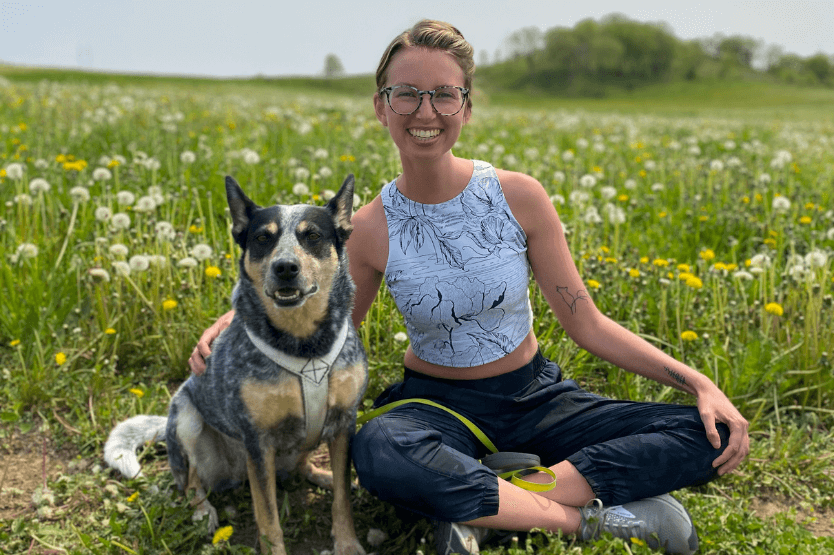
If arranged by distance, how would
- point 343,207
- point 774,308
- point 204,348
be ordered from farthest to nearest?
point 774,308 < point 204,348 < point 343,207

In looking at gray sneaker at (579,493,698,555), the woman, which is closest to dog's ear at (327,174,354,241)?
the woman

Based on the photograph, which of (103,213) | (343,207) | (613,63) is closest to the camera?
(343,207)

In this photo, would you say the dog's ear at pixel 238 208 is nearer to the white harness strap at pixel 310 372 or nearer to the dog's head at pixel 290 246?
the dog's head at pixel 290 246

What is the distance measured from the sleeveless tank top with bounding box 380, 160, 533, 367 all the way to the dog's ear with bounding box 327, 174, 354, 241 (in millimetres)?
304

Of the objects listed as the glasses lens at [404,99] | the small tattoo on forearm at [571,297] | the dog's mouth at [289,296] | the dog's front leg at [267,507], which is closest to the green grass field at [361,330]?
the dog's front leg at [267,507]

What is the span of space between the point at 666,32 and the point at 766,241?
299 feet

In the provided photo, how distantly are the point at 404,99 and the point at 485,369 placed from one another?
4.16 feet

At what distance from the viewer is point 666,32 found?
280 ft

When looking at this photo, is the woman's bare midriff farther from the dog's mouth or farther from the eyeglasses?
the eyeglasses

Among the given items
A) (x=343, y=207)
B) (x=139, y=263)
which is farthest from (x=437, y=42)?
(x=139, y=263)

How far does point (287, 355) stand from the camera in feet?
8.89

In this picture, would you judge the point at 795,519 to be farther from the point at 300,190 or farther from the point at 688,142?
the point at 688,142

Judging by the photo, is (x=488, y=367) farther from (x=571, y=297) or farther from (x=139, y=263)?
(x=139, y=263)

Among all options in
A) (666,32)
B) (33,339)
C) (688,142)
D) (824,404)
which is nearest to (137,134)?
(33,339)
